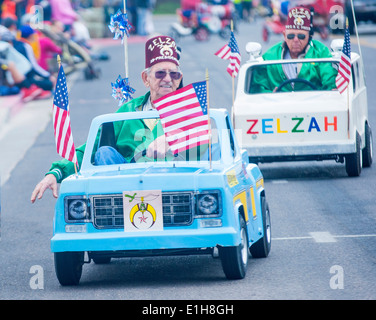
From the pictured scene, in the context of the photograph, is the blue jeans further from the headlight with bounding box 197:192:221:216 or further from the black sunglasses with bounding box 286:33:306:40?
the black sunglasses with bounding box 286:33:306:40

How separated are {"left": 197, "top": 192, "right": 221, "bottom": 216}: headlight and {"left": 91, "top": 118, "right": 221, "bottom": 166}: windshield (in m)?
0.68

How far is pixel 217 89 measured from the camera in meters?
27.1

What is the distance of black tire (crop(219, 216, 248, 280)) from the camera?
8195mm

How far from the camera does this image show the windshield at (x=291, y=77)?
14.8m

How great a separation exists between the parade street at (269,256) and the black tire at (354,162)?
14 cm

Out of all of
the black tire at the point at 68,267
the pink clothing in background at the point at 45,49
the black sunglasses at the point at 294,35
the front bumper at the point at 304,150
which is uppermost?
the black tire at the point at 68,267

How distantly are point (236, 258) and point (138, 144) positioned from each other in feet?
4.63

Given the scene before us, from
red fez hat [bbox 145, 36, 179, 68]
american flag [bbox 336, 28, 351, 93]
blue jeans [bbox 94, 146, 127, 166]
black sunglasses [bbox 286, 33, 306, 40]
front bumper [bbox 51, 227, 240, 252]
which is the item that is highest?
red fez hat [bbox 145, 36, 179, 68]

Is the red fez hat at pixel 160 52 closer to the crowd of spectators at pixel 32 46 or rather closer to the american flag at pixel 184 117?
the american flag at pixel 184 117

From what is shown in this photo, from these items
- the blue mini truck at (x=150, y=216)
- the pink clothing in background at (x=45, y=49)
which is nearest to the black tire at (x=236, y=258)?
the blue mini truck at (x=150, y=216)

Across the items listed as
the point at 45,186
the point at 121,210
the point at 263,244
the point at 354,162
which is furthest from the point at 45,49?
the point at 121,210

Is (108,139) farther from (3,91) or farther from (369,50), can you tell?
(369,50)

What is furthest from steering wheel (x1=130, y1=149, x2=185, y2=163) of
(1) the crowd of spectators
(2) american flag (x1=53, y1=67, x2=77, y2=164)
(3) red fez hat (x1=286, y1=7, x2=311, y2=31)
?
(1) the crowd of spectators
